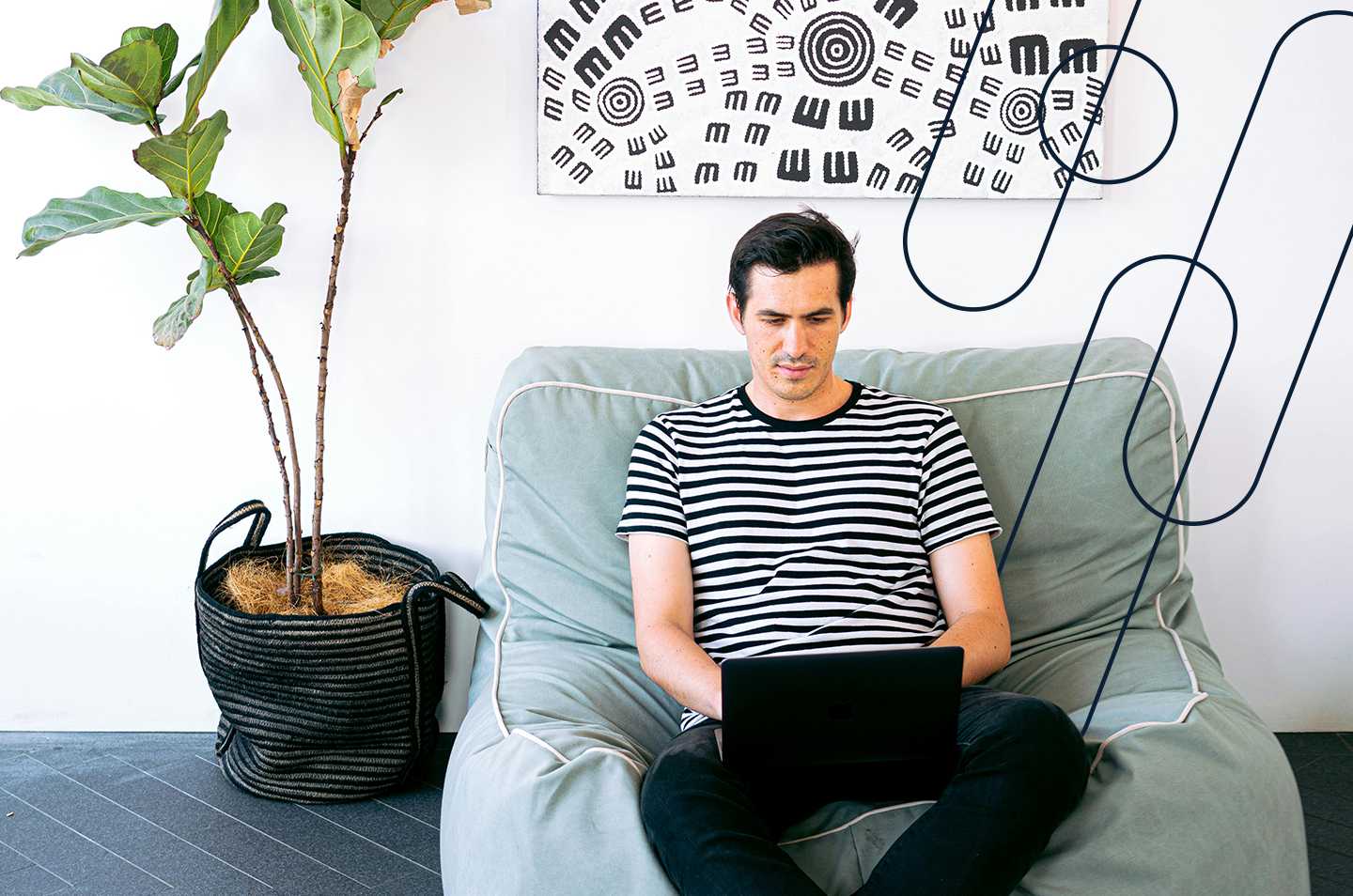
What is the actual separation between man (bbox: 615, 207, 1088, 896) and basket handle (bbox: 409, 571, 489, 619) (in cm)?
35

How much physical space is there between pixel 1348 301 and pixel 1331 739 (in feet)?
2.99

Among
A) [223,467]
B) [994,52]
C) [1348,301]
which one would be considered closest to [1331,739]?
[1348,301]

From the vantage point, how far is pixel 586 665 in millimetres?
1867

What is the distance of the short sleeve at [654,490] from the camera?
1.87m

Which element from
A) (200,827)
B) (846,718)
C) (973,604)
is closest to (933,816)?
(846,718)

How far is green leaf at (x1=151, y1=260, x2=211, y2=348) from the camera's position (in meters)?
2.03

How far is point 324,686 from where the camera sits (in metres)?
2.14

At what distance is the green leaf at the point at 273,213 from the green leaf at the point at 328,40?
Result: 20cm

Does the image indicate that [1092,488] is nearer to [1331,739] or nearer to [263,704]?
[1331,739]

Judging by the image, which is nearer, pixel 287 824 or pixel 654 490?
pixel 654 490

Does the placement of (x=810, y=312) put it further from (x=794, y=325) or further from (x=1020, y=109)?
(x=1020, y=109)

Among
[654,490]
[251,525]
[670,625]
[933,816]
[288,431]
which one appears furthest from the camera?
[251,525]

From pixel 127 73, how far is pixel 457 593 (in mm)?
1001

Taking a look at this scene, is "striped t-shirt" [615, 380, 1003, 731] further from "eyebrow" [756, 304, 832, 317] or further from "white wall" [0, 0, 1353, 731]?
"white wall" [0, 0, 1353, 731]
